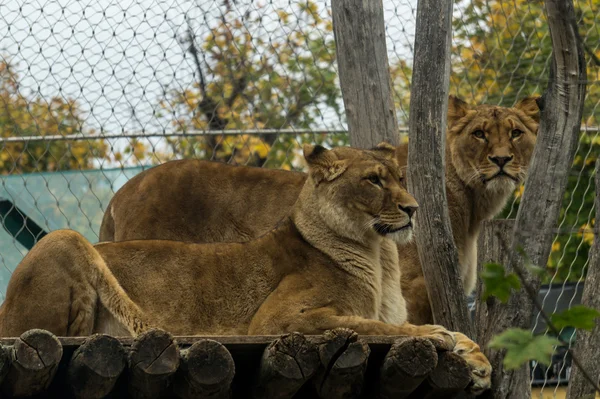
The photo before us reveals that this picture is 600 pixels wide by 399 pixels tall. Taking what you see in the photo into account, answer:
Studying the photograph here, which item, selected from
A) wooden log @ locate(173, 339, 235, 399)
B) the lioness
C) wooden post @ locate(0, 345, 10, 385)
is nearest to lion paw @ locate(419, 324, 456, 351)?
wooden log @ locate(173, 339, 235, 399)

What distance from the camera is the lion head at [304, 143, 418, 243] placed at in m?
5.15

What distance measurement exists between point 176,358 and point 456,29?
4.73m

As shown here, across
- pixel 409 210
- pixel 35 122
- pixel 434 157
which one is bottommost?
pixel 409 210

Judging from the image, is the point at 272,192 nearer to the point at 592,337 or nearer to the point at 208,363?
the point at 592,337

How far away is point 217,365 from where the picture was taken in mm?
3914

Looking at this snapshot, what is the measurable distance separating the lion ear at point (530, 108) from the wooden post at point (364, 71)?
0.78 meters

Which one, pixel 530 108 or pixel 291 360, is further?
pixel 530 108

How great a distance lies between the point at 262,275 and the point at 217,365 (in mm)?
1224

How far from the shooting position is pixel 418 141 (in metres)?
5.03

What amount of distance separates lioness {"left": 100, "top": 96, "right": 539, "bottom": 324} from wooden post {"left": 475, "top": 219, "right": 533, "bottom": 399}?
1.47 m

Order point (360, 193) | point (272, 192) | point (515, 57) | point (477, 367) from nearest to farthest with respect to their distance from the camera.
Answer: point (477, 367) < point (360, 193) < point (272, 192) < point (515, 57)

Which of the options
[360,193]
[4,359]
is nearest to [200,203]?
[360,193]

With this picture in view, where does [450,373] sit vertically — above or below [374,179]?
below

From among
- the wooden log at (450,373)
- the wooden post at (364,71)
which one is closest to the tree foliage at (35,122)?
the wooden post at (364,71)
